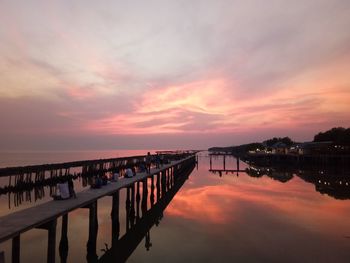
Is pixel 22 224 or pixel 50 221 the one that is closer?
pixel 22 224

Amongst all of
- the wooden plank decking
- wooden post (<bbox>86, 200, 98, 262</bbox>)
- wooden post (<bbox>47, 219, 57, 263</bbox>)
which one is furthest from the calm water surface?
wooden post (<bbox>47, 219, 57, 263</bbox>)

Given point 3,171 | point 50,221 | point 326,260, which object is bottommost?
point 326,260

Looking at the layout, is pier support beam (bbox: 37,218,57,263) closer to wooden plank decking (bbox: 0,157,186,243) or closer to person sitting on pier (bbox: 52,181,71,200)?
wooden plank decking (bbox: 0,157,186,243)

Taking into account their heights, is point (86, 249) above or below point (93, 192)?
below

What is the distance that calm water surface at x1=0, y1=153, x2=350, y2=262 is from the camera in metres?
12.7

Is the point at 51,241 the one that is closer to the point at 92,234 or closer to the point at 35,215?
the point at 35,215

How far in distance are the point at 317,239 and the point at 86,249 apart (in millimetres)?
9955

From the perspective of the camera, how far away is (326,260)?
39.7ft

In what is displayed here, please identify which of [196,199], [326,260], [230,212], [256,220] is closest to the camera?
[326,260]

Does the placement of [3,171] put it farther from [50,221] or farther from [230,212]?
[230,212]

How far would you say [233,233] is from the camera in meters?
16.0

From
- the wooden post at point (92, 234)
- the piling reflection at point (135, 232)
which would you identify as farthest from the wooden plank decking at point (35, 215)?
the piling reflection at point (135, 232)

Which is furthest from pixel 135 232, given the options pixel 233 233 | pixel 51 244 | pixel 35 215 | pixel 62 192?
pixel 35 215

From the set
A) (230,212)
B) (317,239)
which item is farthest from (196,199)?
(317,239)
